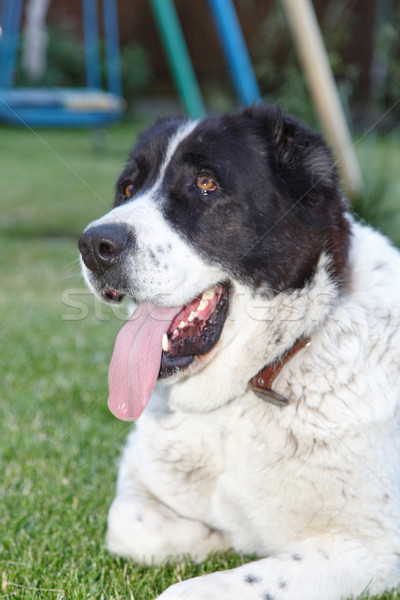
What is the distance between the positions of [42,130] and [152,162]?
1377 cm

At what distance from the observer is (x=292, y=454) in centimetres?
207

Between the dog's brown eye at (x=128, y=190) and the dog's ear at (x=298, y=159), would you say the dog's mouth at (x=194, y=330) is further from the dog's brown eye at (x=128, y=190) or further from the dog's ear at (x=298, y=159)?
the dog's brown eye at (x=128, y=190)

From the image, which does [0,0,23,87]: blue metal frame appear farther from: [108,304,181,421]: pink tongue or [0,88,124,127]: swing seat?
[108,304,181,421]: pink tongue

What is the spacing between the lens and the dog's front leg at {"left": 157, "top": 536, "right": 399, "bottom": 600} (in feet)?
5.90

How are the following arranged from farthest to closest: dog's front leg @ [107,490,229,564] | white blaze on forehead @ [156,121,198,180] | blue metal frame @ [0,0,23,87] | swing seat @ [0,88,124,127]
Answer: blue metal frame @ [0,0,23,87] < swing seat @ [0,88,124,127] < white blaze on forehead @ [156,121,198,180] < dog's front leg @ [107,490,229,564]

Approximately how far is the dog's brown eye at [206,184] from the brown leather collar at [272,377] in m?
0.57

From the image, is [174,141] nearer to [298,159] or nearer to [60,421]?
[298,159]

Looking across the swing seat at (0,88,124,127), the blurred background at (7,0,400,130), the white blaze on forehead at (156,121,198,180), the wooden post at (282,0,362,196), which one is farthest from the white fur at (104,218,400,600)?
the blurred background at (7,0,400,130)

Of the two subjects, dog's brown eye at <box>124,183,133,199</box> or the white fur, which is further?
dog's brown eye at <box>124,183,133,199</box>

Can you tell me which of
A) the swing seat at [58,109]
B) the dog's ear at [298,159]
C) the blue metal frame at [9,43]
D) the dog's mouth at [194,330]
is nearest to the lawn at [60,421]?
the dog's mouth at [194,330]

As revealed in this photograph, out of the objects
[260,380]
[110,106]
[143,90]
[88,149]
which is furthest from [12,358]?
[143,90]

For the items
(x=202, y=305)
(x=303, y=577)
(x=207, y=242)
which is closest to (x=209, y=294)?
(x=202, y=305)

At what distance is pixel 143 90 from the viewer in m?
16.3

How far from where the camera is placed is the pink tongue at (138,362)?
2188mm
